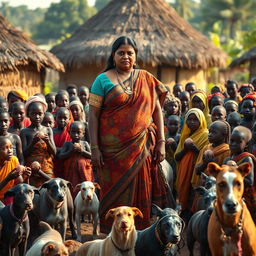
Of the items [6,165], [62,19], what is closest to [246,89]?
[6,165]

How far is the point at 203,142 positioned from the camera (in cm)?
828

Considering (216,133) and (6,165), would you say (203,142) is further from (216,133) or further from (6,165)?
(6,165)

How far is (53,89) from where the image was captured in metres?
33.3

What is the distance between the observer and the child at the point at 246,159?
234 inches

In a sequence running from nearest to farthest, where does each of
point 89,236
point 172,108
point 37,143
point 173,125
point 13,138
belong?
point 13,138 < point 37,143 < point 89,236 < point 173,125 < point 172,108

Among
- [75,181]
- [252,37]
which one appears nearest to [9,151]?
[75,181]

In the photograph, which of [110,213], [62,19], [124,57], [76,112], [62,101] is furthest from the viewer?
[62,19]

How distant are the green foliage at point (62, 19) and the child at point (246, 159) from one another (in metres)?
50.7

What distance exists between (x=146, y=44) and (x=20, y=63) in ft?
17.1

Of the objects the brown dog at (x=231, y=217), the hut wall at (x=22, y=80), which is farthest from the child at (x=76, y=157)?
the hut wall at (x=22, y=80)

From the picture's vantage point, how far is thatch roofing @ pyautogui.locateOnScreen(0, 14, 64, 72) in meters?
14.0

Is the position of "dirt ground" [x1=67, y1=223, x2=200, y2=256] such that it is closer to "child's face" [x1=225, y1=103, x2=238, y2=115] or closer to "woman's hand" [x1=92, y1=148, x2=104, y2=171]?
"woman's hand" [x1=92, y1=148, x2=104, y2=171]

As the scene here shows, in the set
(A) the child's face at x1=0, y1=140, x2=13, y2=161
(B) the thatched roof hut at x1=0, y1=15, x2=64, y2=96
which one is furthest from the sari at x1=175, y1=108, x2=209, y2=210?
(B) the thatched roof hut at x1=0, y1=15, x2=64, y2=96

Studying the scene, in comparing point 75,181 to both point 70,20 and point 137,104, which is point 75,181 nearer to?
point 137,104
